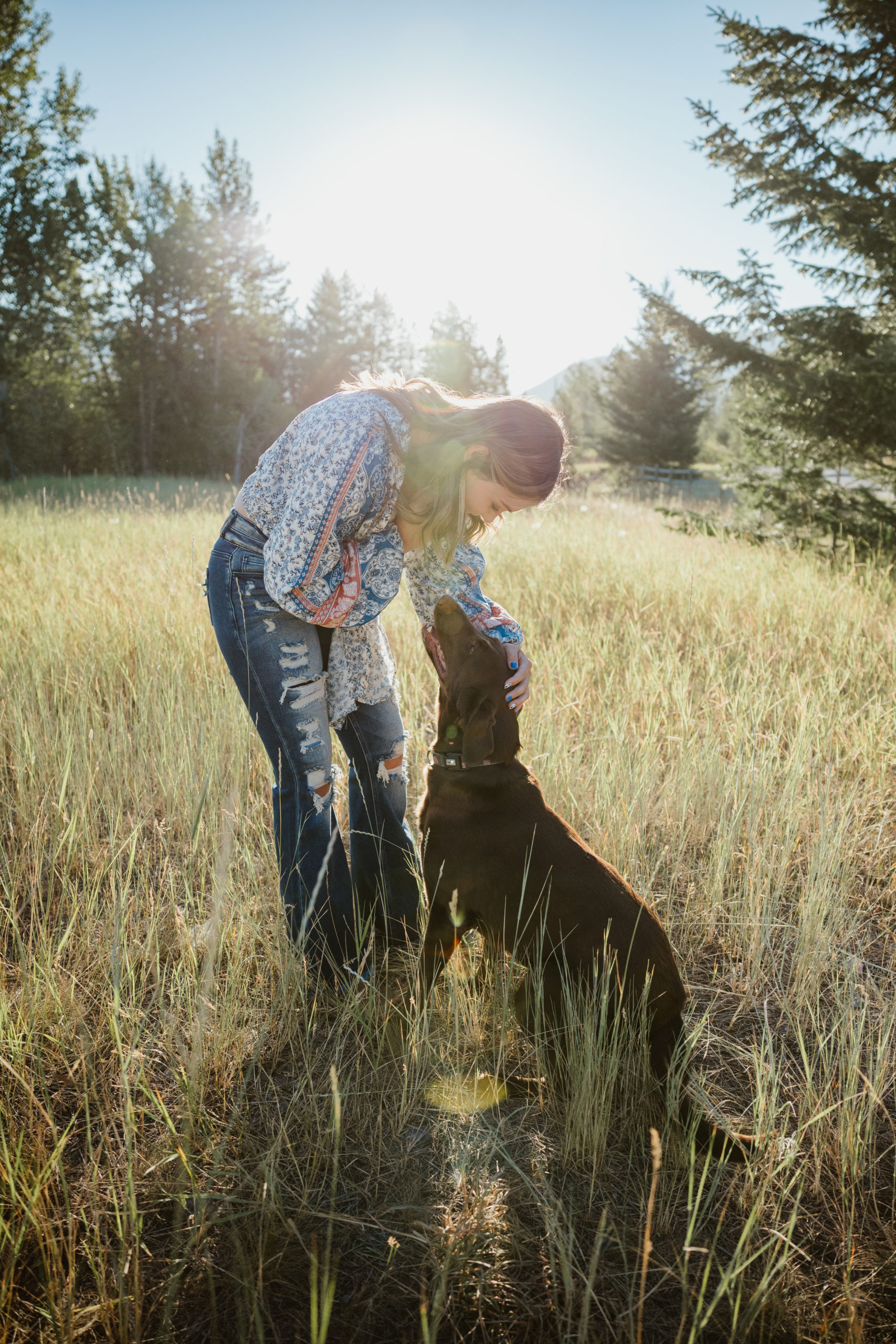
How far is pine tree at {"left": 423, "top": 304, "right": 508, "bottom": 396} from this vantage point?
3775cm

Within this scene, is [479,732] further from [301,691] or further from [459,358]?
[459,358]

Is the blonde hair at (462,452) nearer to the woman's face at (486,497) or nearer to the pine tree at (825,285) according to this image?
the woman's face at (486,497)

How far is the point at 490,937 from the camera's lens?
5.89 ft

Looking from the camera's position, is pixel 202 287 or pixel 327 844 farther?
pixel 202 287

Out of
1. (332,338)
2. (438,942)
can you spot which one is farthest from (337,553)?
(332,338)

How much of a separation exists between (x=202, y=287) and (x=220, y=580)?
30.3m

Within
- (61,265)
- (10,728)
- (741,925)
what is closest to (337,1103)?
(741,925)

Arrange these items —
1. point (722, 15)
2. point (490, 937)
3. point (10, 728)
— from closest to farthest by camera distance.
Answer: point (490, 937) → point (10, 728) → point (722, 15)

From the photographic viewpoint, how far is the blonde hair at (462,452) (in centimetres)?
175

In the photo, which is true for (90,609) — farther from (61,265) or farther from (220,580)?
(61,265)

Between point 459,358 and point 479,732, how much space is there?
4086cm

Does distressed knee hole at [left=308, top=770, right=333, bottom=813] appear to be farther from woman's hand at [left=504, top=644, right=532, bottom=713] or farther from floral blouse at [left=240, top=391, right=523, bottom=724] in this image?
woman's hand at [left=504, top=644, right=532, bottom=713]

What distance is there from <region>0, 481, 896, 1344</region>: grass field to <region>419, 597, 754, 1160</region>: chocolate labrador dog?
10 centimetres

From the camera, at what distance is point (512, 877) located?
5.55ft
